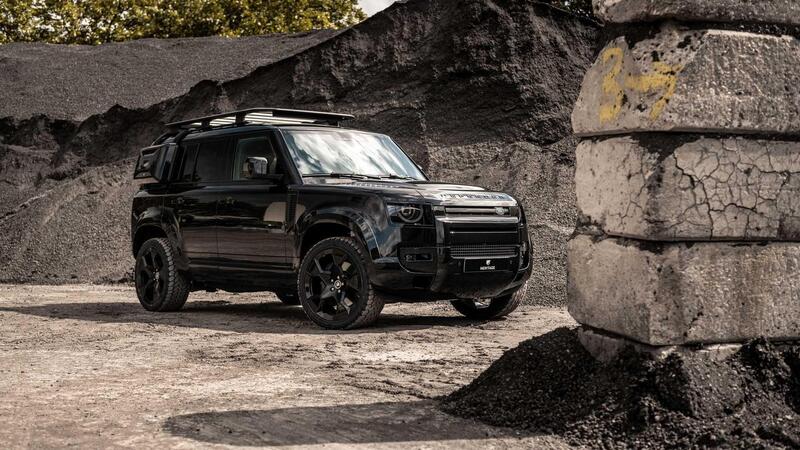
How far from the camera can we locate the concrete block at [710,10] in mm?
5852

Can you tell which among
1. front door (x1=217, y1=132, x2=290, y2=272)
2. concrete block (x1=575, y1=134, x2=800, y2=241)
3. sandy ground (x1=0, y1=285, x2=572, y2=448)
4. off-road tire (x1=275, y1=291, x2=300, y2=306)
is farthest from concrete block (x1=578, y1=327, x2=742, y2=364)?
off-road tire (x1=275, y1=291, x2=300, y2=306)

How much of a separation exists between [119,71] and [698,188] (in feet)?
79.7

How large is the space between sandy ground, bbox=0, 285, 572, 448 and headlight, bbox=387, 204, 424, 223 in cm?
108

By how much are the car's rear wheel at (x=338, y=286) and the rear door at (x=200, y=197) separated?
1.63m

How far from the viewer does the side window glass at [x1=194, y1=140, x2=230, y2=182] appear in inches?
465

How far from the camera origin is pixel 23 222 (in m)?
21.1

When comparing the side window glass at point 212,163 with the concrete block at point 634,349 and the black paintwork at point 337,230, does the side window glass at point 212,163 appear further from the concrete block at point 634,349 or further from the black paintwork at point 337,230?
the concrete block at point 634,349

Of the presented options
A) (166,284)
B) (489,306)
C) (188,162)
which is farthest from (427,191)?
(166,284)

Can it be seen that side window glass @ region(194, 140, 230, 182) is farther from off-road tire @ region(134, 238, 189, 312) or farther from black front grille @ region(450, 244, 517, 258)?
black front grille @ region(450, 244, 517, 258)

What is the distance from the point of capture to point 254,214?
11.1 m

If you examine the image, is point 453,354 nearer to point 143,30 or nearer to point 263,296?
point 263,296

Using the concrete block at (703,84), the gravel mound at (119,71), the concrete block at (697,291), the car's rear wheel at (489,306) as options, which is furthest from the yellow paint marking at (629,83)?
the gravel mound at (119,71)

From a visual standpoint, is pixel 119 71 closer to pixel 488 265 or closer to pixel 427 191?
pixel 427 191

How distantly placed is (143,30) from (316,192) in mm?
33682
